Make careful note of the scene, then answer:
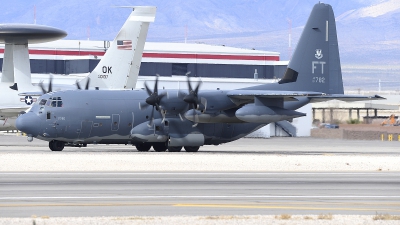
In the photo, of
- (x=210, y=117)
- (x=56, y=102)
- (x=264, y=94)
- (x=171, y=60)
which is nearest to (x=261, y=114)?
(x=264, y=94)

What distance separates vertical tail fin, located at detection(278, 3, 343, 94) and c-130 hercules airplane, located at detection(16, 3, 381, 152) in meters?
0.94

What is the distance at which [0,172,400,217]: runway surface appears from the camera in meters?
18.5

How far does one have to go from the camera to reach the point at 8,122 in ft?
168

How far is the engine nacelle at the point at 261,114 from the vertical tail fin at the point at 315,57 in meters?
2.68

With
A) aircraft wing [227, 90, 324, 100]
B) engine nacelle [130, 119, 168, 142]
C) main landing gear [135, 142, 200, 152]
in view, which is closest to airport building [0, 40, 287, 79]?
main landing gear [135, 142, 200, 152]

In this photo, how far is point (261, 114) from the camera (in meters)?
41.2

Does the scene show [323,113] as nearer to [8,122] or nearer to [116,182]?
[8,122]

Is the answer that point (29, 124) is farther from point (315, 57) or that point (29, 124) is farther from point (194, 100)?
point (315, 57)

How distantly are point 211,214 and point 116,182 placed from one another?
24.7 ft

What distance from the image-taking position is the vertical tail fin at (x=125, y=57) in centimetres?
5084

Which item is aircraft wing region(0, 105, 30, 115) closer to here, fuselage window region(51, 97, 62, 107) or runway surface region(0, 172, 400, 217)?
fuselage window region(51, 97, 62, 107)

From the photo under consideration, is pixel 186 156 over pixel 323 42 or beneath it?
beneath

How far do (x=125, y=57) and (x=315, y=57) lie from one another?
42.4ft

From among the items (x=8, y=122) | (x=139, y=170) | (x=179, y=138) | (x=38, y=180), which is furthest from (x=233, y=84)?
(x=38, y=180)
